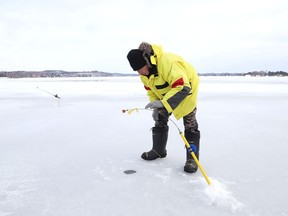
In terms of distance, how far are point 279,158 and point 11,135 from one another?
3.48 metres

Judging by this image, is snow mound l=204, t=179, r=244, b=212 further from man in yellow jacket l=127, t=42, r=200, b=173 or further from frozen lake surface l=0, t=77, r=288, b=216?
man in yellow jacket l=127, t=42, r=200, b=173

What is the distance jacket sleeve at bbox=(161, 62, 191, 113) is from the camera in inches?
95.3

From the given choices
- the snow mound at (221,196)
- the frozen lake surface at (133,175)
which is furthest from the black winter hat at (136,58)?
the snow mound at (221,196)

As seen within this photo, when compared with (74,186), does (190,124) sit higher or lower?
higher

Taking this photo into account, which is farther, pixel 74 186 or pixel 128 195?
pixel 74 186

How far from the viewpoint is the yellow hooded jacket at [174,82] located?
95.7 inches

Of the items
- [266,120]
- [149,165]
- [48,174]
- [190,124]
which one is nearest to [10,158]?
[48,174]

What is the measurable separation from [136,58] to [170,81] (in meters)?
0.34

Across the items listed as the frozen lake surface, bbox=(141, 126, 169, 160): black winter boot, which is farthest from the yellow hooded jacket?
the frozen lake surface

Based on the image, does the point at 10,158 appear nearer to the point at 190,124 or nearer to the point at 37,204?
the point at 37,204

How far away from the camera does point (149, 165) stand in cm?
291

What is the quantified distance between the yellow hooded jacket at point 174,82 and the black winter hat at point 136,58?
0.28ft

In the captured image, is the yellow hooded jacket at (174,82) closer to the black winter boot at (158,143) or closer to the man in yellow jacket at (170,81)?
the man in yellow jacket at (170,81)

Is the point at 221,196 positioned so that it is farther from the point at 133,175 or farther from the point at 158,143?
the point at 158,143
